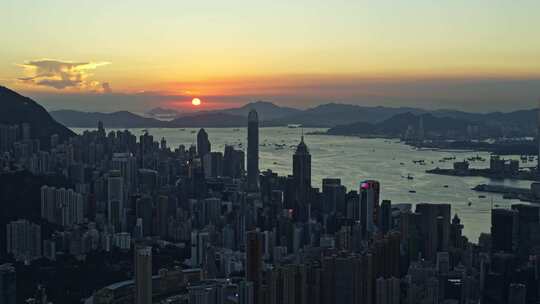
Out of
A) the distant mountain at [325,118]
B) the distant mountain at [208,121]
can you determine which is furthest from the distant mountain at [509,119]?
the distant mountain at [208,121]

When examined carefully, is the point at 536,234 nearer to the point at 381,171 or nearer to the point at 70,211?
the point at 70,211

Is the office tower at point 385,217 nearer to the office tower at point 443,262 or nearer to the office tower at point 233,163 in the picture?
the office tower at point 443,262

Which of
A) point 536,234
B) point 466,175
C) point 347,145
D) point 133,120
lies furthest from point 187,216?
point 133,120

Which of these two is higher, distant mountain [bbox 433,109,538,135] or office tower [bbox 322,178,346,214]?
distant mountain [bbox 433,109,538,135]

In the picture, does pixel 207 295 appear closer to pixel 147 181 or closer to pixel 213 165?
pixel 147 181

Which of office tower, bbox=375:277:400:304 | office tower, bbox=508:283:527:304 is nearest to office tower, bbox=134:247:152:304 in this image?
office tower, bbox=375:277:400:304

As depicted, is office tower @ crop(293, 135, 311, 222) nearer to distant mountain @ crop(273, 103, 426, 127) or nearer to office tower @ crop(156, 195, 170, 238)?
office tower @ crop(156, 195, 170, 238)
